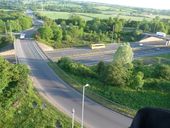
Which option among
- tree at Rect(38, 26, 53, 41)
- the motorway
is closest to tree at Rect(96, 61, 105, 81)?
the motorway

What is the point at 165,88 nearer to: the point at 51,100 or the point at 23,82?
the point at 51,100

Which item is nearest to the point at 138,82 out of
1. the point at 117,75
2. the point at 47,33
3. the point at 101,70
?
the point at 117,75

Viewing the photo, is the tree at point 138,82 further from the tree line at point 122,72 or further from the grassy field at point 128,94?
the grassy field at point 128,94

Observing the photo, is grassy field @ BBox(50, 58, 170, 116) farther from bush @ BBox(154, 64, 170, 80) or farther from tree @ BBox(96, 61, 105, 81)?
bush @ BBox(154, 64, 170, 80)

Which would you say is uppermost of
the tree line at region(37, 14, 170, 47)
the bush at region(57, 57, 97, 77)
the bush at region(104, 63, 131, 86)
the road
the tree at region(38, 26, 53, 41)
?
the bush at region(104, 63, 131, 86)

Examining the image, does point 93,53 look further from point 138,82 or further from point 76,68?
point 138,82

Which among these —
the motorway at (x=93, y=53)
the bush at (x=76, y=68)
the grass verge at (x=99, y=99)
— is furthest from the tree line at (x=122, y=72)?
the motorway at (x=93, y=53)

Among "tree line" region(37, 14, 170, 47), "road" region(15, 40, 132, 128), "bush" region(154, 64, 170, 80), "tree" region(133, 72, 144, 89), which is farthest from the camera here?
"tree line" region(37, 14, 170, 47)

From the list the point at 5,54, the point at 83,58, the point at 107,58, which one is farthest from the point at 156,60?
the point at 5,54
